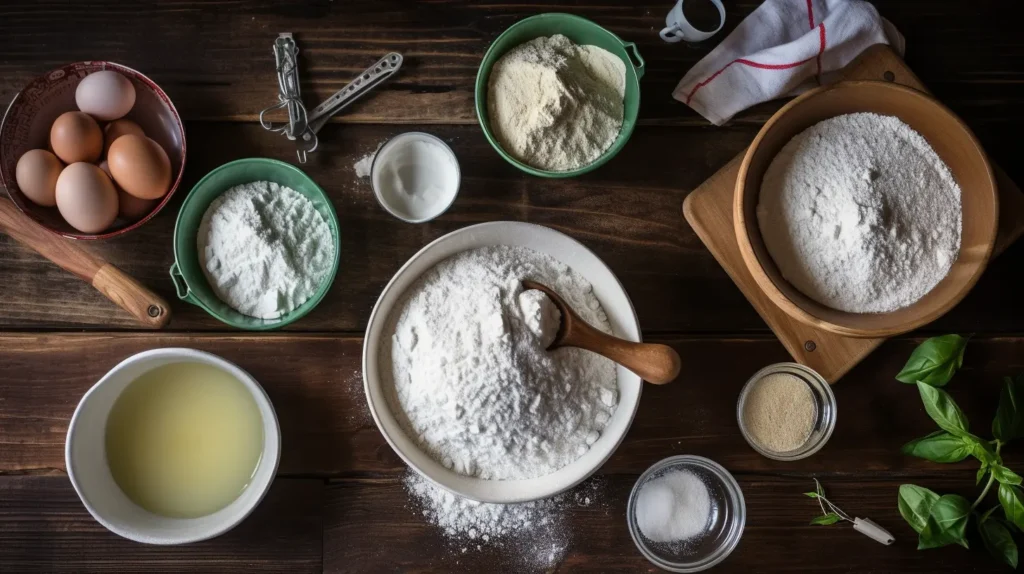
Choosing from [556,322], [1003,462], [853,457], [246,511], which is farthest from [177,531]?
[1003,462]

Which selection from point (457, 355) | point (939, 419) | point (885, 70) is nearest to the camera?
point (457, 355)

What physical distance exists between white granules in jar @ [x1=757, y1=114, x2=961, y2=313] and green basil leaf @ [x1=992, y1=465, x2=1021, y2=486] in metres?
0.30

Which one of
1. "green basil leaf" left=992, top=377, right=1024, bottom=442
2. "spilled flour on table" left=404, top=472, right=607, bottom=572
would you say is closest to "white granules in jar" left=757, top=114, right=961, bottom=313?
"green basil leaf" left=992, top=377, right=1024, bottom=442

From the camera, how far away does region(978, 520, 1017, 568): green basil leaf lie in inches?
44.0

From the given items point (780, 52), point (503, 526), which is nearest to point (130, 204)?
point (503, 526)

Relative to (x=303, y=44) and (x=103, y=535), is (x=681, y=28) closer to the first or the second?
(x=303, y=44)

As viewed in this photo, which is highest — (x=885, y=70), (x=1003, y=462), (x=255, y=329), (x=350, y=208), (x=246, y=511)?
(x=885, y=70)

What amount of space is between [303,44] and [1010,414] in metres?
1.35

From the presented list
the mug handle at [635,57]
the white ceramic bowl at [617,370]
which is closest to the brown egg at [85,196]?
the white ceramic bowl at [617,370]

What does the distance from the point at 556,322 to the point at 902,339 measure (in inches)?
26.5

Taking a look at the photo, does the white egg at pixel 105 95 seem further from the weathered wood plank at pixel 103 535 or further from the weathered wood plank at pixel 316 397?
the weathered wood plank at pixel 103 535

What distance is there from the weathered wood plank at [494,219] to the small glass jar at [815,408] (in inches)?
3.5

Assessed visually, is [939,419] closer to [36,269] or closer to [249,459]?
[249,459]

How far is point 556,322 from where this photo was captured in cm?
102
